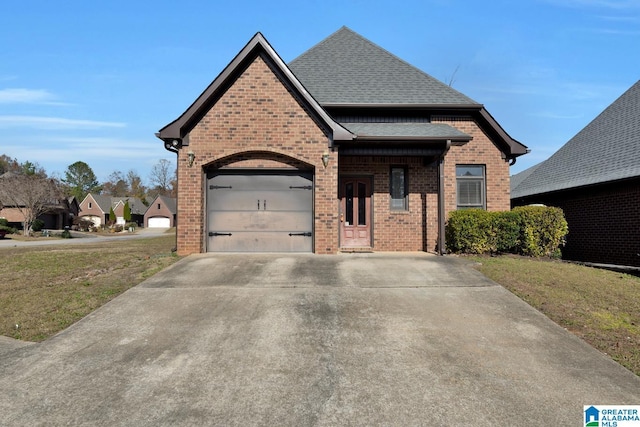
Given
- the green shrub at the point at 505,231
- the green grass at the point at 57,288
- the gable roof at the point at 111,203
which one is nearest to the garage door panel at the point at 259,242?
the green grass at the point at 57,288

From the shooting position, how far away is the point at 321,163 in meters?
9.48

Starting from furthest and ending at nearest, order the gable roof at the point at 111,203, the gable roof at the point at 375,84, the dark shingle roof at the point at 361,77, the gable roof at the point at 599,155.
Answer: the gable roof at the point at 111,203 < the gable roof at the point at 599,155 < the dark shingle roof at the point at 361,77 < the gable roof at the point at 375,84

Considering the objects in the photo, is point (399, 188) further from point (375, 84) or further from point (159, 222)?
point (159, 222)

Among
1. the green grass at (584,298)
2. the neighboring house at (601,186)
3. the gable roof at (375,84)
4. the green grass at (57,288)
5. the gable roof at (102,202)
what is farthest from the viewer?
the gable roof at (102,202)

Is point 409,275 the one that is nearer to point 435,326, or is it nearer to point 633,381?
point 435,326

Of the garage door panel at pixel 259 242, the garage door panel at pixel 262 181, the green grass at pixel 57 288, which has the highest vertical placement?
the garage door panel at pixel 262 181

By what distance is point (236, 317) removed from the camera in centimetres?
521

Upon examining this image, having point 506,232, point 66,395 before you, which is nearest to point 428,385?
point 66,395

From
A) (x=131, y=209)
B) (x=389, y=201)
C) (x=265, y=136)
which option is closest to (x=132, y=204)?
(x=131, y=209)

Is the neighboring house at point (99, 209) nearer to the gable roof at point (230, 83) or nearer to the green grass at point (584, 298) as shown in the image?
the gable roof at point (230, 83)

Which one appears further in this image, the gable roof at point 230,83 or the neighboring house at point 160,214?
the neighboring house at point 160,214

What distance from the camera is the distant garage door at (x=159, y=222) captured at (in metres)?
64.8

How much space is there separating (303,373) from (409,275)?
4.21 m

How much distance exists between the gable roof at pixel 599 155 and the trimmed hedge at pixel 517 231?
128 inches
